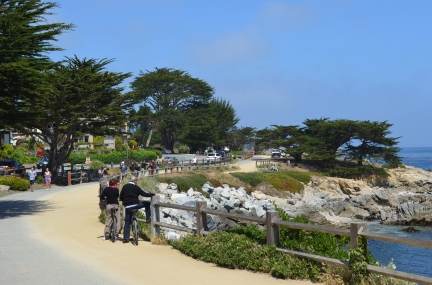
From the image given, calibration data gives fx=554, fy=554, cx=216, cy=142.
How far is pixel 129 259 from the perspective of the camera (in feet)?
40.2

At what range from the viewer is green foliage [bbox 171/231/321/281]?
10.3 meters

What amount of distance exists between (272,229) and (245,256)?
77 centimetres

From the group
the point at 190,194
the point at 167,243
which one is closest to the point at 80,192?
the point at 190,194

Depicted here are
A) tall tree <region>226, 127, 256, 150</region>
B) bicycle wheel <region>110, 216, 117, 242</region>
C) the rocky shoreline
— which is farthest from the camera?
tall tree <region>226, 127, 256, 150</region>

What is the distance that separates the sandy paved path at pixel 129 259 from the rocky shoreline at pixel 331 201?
521 centimetres

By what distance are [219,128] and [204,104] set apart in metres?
5.36

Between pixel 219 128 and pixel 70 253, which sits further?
pixel 219 128

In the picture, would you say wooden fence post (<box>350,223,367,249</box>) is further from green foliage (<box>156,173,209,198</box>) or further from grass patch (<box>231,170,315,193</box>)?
grass patch (<box>231,170,315,193</box>)

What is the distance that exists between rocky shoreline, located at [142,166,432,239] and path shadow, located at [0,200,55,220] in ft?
17.7

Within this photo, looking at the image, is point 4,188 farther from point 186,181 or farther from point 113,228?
point 113,228

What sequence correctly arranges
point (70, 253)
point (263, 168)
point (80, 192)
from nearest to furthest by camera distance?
point (70, 253) < point (80, 192) < point (263, 168)

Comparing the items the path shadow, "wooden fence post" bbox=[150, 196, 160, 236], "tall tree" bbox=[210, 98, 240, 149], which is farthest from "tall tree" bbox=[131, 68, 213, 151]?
"wooden fence post" bbox=[150, 196, 160, 236]

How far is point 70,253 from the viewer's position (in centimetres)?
1299

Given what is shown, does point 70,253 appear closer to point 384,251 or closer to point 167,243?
point 167,243
